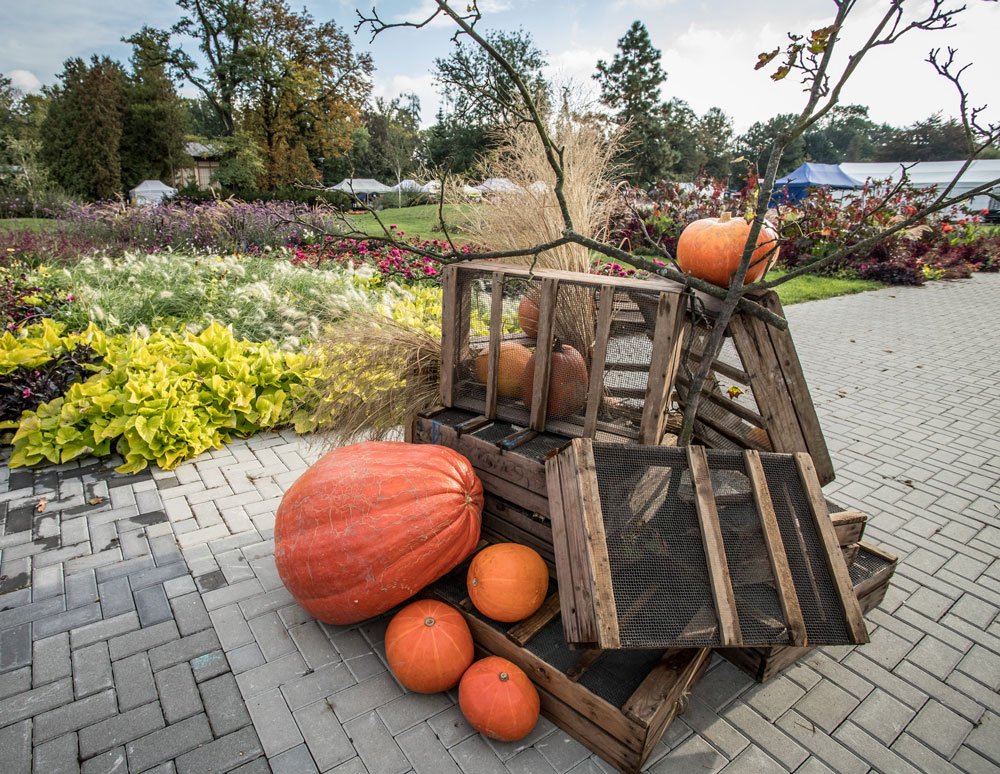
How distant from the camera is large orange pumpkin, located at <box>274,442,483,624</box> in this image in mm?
2281

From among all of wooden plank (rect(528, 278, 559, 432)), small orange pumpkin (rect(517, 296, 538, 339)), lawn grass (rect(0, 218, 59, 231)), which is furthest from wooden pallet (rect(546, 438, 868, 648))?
lawn grass (rect(0, 218, 59, 231))

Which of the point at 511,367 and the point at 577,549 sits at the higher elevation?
the point at 511,367

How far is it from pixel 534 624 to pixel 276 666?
1058mm

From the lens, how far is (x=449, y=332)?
2.98 m

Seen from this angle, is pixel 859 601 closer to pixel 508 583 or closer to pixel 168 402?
pixel 508 583

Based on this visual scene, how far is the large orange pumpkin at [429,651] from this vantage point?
2.13 metres

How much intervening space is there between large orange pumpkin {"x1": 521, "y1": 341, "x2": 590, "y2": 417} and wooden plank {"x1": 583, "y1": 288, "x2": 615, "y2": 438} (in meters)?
0.11

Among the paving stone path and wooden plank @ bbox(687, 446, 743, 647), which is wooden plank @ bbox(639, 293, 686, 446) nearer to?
wooden plank @ bbox(687, 446, 743, 647)

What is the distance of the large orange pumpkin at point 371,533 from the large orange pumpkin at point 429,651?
0.16 metres

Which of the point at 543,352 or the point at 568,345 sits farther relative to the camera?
the point at 568,345

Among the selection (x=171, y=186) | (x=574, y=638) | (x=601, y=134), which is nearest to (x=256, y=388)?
(x=601, y=134)

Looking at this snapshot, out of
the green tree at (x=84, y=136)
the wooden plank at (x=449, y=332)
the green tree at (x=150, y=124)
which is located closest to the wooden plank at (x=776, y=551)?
the wooden plank at (x=449, y=332)

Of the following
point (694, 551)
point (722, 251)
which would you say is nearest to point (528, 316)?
point (722, 251)

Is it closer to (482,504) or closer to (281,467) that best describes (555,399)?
(482,504)
